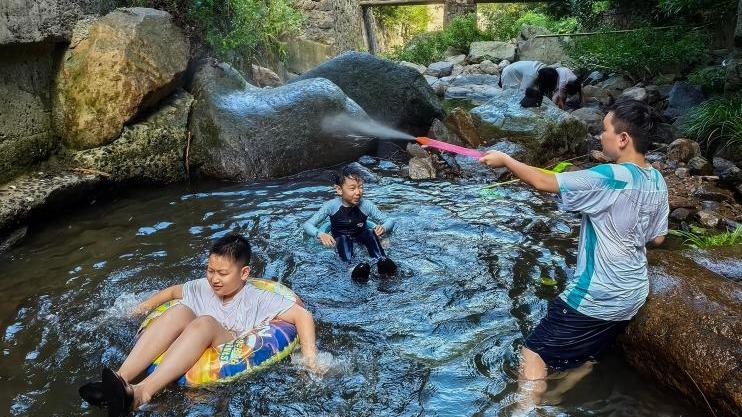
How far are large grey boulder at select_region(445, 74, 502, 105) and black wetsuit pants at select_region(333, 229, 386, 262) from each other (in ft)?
25.0

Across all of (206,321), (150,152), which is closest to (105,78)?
(150,152)

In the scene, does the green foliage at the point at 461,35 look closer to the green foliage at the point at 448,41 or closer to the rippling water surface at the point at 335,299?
the green foliage at the point at 448,41

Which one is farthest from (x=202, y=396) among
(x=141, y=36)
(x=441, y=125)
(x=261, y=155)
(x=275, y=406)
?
(x=441, y=125)

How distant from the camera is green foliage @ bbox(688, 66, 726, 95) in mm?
9664

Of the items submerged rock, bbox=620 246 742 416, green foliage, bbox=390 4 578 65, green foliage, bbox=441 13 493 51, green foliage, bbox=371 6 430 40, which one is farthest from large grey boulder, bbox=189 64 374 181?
green foliage, bbox=371 6 430 40

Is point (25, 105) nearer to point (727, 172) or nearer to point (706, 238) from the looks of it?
point (706, 238)

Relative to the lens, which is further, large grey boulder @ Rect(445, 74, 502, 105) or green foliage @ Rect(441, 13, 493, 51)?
green foliage @ Rect(441, 13, 493, 51)

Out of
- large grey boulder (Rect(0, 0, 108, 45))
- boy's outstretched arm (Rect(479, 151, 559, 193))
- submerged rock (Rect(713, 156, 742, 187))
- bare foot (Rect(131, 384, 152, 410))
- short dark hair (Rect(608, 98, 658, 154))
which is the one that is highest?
large grey boulder (Rect(0, 0, 108, 45))

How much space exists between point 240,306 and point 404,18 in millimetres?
23190

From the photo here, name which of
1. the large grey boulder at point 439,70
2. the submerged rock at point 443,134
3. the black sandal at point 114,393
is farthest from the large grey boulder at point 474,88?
the black sandal at point 114,393

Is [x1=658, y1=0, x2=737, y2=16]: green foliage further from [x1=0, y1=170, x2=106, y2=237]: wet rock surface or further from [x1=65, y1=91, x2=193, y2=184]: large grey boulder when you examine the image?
[x1=0, y1=170, x2=106, y2=237]: wet rock surface

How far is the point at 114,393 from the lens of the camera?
333 cm

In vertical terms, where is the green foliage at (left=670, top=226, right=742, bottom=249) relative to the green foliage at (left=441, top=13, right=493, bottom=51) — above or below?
below

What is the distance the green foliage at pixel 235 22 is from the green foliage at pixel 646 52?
6.95m
